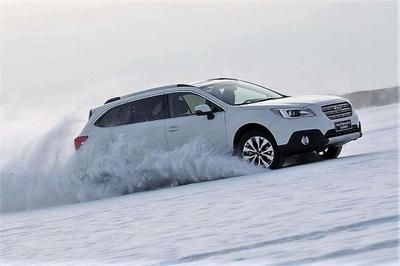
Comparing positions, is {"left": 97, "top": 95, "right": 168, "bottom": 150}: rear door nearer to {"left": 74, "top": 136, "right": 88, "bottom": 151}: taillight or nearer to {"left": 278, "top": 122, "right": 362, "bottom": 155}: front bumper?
{"left": 74, "top": 136, "right": 88, "bottom": 151}: taillight

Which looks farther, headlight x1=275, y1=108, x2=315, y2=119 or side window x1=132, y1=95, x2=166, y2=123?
side window x1=132, y1=95, x2=166, y2=123

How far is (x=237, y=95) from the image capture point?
47.4 ft

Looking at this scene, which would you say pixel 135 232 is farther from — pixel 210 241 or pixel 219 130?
pixel 219 130

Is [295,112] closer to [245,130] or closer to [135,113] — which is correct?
[245,130]

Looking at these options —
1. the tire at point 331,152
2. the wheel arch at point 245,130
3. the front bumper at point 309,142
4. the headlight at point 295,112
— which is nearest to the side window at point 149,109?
the wheel arch at point 245,130

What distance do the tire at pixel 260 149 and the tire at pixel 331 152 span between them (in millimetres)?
1551

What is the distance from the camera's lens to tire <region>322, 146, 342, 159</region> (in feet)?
48.5

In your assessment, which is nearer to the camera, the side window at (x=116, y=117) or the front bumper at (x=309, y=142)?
the front bumper at (x=309, y=142)

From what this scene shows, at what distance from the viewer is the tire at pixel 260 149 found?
44.2ft

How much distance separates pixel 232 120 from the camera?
13.8 meters

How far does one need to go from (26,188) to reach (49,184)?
52 cm

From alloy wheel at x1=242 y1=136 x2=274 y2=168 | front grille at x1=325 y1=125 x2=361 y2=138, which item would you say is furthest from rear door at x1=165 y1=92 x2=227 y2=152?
front grille at x1=325 y1=125 x2=361 y2=138

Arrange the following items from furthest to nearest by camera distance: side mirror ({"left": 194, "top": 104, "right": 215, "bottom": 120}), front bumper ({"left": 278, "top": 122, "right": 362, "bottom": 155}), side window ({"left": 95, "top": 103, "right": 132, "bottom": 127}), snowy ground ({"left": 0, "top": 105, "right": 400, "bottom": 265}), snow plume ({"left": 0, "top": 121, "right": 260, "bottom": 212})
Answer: side window ({"left": 95, "top": 103, "right": 132, "bottom": 127}) → snow plume ({"left": 0, "top": 121, "right": 260, "bottom": 212}) → side mirror ({"left": 194, "top": 104, "right": 215, "bottom": 120}) → front bumper ({"left": 278, "top": 122, "right": 362, "bottom": 155}) → snowy ground ({"left": 0, "top": 105, "right": 400, "bottom": 265})

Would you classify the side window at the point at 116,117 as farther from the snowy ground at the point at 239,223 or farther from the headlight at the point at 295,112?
the headlight at the point at 295,112
